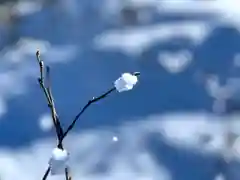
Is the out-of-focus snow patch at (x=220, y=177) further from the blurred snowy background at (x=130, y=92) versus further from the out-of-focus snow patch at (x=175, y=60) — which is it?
the out-of-focus snow patch at (x=175, y=60)

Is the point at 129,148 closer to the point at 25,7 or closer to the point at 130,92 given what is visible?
the point at 130,92

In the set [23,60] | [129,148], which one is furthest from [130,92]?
[23,60]

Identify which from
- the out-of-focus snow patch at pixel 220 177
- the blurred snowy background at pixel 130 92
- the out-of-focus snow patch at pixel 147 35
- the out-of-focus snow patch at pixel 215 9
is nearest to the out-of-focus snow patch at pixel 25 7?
the blurred snowy background at pixel 130 92

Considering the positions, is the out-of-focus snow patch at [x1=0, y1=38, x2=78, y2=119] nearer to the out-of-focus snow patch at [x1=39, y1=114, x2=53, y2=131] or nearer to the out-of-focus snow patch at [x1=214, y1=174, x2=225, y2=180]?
the out-of-focus snow patch at [x1=39, y1=114, x2=53, y2=131]

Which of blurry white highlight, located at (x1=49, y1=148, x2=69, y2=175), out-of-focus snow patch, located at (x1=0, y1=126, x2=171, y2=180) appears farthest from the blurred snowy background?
blurry white highlight, located at (x1=49, y1=148, x2=69, y2=175)

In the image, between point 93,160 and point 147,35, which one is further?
point 147,35

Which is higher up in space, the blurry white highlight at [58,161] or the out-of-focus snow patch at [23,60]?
the out-of-focus snow patch at [23,60]

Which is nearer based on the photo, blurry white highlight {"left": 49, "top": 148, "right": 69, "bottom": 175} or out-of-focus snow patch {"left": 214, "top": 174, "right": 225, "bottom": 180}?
blurry white highlight {"left": 49, "top": 148, "right": 69, "bottom": 175}
